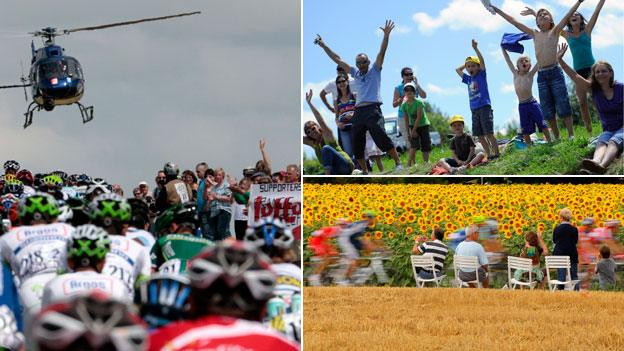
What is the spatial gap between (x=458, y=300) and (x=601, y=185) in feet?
12.0

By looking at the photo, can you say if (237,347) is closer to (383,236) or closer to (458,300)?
(458,300)

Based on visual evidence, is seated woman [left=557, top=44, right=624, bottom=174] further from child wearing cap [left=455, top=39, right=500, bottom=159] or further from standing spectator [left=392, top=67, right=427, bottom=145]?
standing spectator [left=392, top=67, right=427, bottom=145]

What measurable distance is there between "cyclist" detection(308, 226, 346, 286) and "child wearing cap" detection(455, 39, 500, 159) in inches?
151

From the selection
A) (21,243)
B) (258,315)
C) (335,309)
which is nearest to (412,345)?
(335,309)

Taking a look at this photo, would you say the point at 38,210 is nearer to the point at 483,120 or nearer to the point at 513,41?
the point at 483,120

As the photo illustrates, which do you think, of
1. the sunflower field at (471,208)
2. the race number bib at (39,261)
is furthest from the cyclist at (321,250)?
the race number bib at (39,261)

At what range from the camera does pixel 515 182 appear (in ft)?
73.5

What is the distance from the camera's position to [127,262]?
999 cm

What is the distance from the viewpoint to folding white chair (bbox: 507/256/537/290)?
22.0 m

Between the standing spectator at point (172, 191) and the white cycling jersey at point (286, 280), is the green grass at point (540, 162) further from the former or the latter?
the white cycling jersey at point (286, 280)

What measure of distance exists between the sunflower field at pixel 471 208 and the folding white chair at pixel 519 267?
39 cm

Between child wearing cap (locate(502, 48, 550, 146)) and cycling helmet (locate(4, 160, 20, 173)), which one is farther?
cycling helmet (locate(4, 160, 20, 173))

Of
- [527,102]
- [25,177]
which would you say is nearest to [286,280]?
[527,102]

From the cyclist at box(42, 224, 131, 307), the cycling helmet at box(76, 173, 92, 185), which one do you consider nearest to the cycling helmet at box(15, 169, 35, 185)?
the cycling helmet at box(76, 173, 92, 185)
